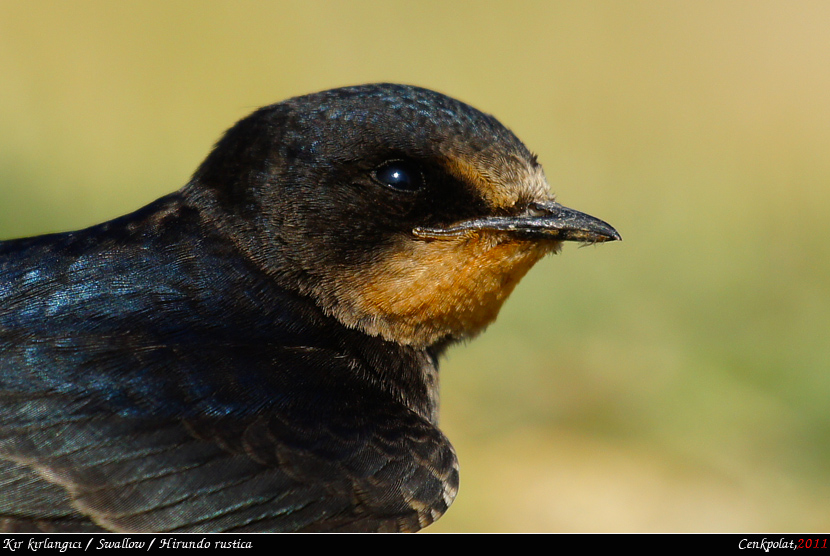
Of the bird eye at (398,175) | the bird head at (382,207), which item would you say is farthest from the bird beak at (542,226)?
the bird eye at (398,175)

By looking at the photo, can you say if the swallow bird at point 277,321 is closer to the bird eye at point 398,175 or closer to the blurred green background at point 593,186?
the bird eye at point 398,175

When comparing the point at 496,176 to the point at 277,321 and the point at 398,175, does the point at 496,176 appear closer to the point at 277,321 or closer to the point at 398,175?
the point at 398,175

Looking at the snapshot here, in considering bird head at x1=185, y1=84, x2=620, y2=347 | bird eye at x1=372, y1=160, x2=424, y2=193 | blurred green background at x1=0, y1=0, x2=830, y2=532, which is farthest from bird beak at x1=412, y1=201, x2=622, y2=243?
blurred green background at x1=0, y1=0, x2=830, y2=532

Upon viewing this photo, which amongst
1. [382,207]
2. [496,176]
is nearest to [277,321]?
[382,207]

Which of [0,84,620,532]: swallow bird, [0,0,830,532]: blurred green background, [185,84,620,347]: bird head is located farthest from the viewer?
[0,0,830,532]: blurred green background

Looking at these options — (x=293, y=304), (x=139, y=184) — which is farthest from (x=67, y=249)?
(x=139, y=184)

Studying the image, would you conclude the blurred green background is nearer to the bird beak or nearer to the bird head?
the bird head

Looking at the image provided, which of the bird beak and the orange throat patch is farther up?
the bird beak
